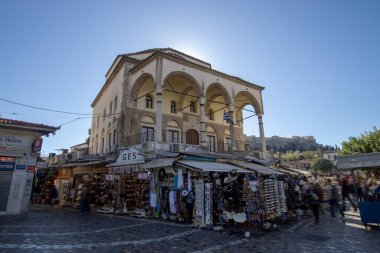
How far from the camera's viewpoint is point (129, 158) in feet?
40.6

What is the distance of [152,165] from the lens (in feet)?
34.3

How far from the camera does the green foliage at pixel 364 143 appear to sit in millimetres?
25839

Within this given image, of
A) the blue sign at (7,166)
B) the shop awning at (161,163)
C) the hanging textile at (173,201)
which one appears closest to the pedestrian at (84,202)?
the blue sign at (7,166)

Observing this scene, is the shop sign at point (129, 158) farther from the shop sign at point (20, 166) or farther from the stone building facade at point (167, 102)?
the shop sign at point (20, 166)

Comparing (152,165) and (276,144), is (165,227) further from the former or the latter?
(276,144)

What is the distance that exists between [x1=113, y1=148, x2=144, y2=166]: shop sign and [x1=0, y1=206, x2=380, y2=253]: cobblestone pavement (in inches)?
143

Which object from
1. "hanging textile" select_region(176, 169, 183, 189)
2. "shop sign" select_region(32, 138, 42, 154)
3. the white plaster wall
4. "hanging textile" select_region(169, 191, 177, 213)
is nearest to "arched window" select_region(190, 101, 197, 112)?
the white plaster wall

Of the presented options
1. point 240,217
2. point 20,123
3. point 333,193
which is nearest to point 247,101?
point 333,193

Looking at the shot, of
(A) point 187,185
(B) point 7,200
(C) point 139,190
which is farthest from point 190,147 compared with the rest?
(B) point 7,200

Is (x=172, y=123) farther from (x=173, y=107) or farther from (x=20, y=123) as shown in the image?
(x=20, y=123)

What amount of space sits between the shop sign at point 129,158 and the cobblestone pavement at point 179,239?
3631mm

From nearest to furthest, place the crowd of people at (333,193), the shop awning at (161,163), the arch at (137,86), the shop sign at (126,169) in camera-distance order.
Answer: the crowd of people at (333,193) → the shop awning at (161,163) → the shop sign at (126,169) → the arch at (137,86)

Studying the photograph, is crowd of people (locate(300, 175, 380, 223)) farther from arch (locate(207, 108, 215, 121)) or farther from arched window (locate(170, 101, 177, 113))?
arch (locate(207, 108, 215, 121))

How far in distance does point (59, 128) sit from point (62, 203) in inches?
277
